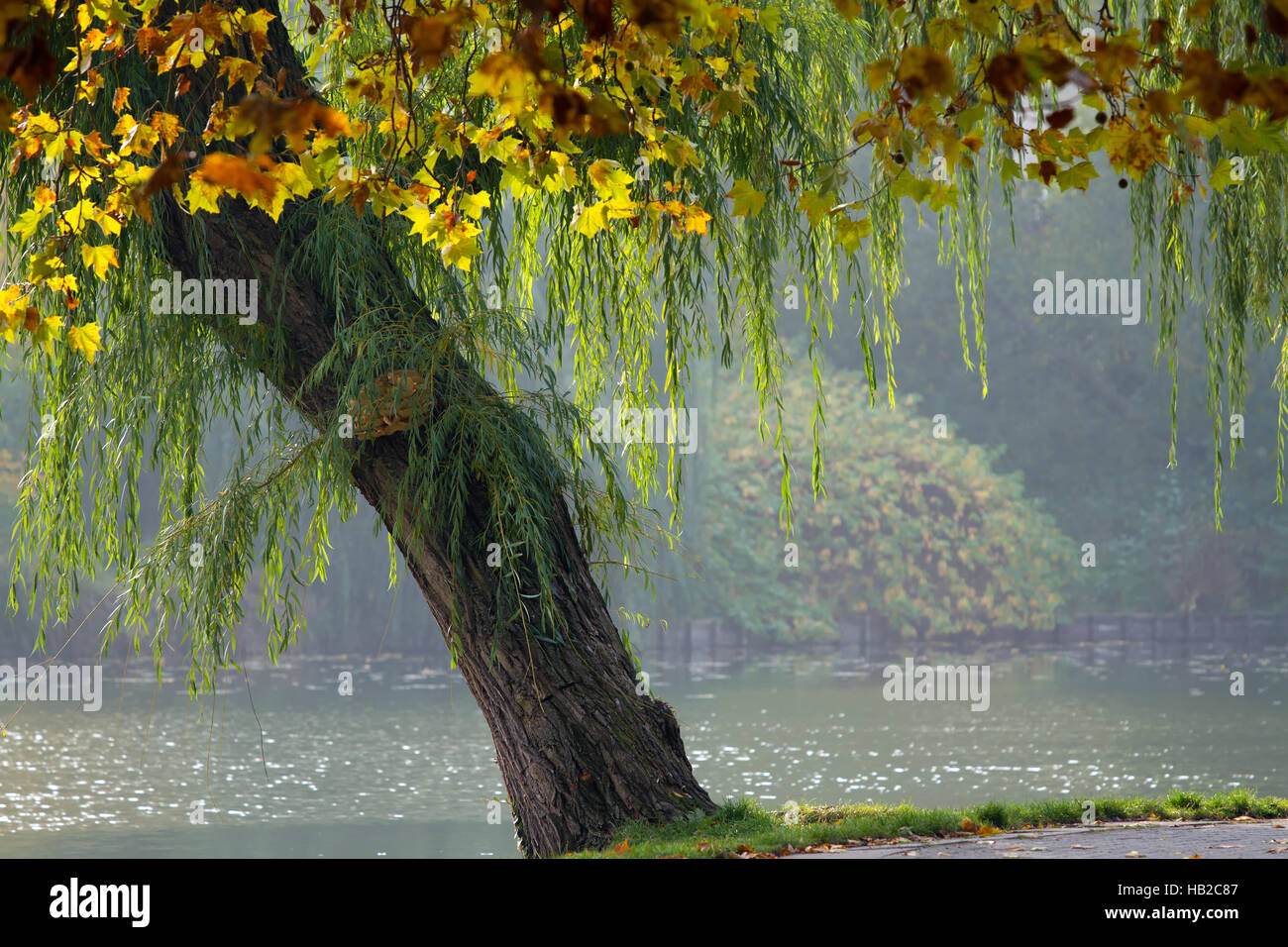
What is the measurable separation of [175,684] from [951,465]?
746 inches

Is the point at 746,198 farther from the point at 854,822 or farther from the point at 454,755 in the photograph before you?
the point at 454,755

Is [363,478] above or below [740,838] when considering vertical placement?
above

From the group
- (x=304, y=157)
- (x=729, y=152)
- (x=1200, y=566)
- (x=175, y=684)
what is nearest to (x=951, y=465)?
(x=1200, y=566)

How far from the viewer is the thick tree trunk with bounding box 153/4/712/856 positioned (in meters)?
4.41

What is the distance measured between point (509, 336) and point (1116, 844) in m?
2.61

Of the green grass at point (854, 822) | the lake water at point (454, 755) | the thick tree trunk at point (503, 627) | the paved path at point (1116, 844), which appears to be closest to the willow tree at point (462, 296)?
the thick tree trunk at point (503, 627)

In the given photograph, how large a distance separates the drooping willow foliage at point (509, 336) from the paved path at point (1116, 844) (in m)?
1.15

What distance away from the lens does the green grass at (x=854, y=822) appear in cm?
413

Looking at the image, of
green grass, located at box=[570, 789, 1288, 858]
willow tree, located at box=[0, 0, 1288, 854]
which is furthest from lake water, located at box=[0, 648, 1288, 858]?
green grass, located at box=[570, 789, 1288, 858]

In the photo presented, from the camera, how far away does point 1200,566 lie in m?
33.6

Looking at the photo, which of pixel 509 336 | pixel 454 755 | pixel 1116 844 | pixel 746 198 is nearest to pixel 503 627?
pixel 509 336

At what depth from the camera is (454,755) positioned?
16047mm

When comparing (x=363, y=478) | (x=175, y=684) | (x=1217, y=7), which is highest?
(x=1217, y=7)
